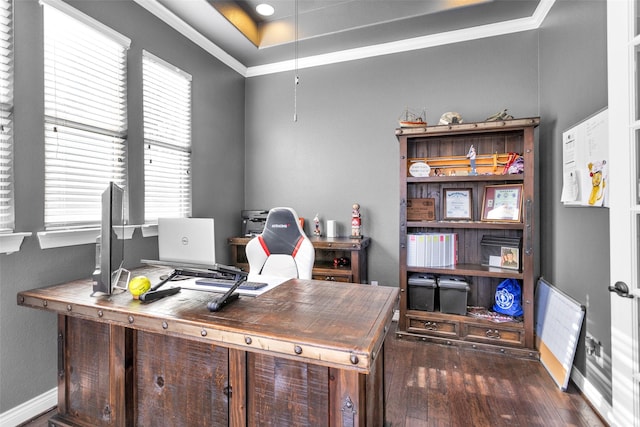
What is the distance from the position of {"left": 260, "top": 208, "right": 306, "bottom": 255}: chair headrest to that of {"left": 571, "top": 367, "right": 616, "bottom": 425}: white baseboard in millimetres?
2070

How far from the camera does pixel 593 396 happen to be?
1.91 m

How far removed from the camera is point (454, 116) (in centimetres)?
287

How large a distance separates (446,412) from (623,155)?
1.66m

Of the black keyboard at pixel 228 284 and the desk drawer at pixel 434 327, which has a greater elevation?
the black keyboard at pixel 228 284

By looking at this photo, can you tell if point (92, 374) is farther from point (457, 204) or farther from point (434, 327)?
point (457, 204)

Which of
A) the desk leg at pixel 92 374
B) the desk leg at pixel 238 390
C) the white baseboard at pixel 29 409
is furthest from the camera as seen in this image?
the white baseboard at pixel 29 409

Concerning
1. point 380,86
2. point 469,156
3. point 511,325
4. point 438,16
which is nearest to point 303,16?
point 380,86

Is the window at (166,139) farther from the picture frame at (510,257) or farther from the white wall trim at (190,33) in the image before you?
the picture frame at (510,257)

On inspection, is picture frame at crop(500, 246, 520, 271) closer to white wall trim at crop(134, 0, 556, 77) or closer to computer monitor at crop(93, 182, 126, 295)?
white wall trim at crop(134, 0, 556, 77)

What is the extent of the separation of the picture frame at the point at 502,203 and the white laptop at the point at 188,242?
2.44 meters

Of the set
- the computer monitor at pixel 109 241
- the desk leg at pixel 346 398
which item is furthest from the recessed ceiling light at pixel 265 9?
the desk leg at pixel 346 398

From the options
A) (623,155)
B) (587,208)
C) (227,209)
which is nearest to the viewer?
(623,155)

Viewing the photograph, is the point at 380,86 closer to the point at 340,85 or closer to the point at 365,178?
the point at 340,85

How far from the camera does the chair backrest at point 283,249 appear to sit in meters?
2.33
